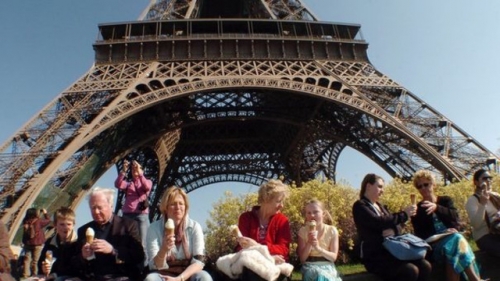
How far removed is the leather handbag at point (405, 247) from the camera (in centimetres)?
464

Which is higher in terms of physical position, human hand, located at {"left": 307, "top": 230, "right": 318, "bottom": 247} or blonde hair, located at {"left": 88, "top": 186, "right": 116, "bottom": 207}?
blonde hair, located at {"left": 88, "top": 186, "right": 116, "bottom": 207}

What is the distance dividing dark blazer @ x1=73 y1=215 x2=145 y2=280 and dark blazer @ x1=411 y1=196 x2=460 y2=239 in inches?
123

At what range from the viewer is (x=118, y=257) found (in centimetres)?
420

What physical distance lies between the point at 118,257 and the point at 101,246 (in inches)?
11.4

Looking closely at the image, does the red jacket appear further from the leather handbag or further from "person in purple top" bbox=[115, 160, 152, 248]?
"person in purple top" bbox=[115, 160, 152, 248]

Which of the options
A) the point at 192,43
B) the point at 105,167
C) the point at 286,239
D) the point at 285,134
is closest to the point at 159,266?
the point at 286,239

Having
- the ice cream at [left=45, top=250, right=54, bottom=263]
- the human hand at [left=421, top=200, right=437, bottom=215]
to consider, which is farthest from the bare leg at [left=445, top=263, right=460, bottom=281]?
the ice cream at [left=45, top=250, right=54, bottom=263]

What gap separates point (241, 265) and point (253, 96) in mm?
19855

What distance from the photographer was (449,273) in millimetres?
4902

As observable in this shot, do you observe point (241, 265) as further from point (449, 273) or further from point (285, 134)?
point (285, 134)

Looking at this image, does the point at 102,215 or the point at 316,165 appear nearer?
the point at 102,215

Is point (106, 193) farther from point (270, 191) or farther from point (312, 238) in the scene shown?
point (312, 238)

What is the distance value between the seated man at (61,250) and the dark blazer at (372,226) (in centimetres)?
287

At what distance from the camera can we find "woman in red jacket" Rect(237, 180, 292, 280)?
460 centimetres
